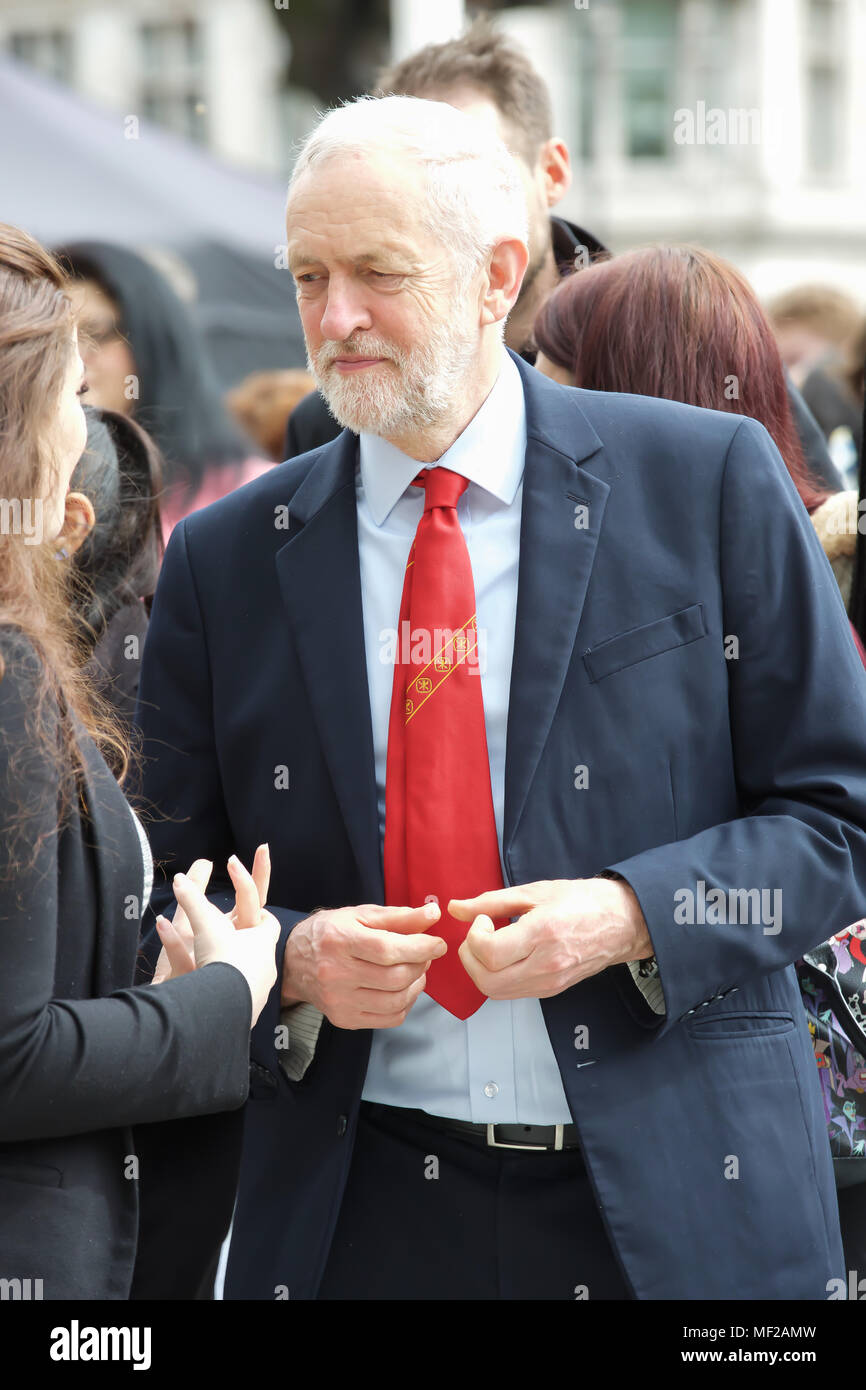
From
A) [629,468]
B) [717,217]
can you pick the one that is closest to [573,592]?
[629,468]

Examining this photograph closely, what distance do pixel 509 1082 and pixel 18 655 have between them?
0.87 m

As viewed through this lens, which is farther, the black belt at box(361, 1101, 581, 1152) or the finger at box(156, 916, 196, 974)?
the black belt at box(361, 1101, 581, 1152)

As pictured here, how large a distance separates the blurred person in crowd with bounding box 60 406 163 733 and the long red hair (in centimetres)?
87

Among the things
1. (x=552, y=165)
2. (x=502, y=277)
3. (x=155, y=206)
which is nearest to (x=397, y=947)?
(x=502, y=277)

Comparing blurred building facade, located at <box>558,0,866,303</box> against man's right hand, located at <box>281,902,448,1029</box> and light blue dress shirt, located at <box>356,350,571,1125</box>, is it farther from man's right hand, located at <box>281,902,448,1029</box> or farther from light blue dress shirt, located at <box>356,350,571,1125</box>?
man's right hand, located at <box>281,902,448,1029</box>

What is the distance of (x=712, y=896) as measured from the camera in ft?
Answer: 6.72

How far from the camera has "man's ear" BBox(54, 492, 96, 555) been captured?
2.61 m

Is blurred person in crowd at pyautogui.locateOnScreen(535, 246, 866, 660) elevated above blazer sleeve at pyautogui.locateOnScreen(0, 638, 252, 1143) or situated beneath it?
elevated above

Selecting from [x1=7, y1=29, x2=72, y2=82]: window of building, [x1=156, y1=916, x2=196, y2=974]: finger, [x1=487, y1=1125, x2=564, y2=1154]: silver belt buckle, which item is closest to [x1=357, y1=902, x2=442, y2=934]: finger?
[x1=156, y1=916, x2=196, y2=974]: finger

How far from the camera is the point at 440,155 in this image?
2.24 metres

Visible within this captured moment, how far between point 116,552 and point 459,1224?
4.70 feet

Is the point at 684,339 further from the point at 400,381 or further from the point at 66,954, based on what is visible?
the point at 66,954

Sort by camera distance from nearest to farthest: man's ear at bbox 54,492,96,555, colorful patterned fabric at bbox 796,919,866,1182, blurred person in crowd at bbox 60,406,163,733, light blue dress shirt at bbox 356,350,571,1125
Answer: light blue dress shirt at bbox 356,350,571,1125
colorful patterned fabric at bbox 796,919,866,1182
man's ear at bbox 54,492,96,555
blurred person in crowd at bbox 60,406,163,733
